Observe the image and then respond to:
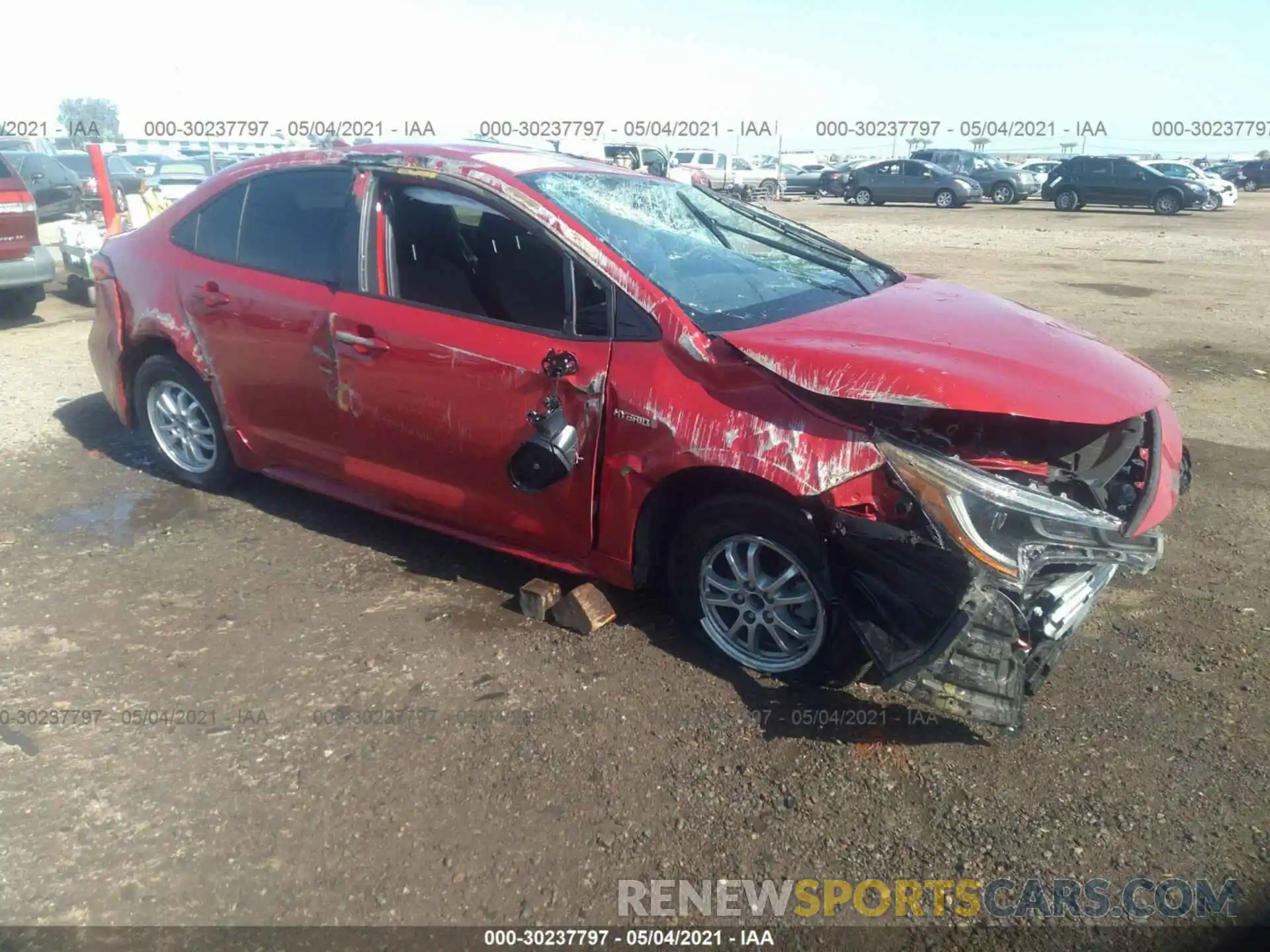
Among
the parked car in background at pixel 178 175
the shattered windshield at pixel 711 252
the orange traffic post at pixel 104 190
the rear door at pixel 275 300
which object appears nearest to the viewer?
the shattered windshield at pixel 711 252

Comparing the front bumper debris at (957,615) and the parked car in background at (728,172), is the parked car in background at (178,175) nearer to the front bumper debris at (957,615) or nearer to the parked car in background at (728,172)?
the front bumper debris at (957,615)

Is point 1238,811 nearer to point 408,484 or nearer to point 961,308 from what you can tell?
point 961,308

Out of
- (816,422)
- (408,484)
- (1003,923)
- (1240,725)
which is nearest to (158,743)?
(408,484)

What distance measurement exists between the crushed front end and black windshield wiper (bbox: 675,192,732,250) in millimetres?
1397

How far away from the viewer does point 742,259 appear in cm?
410

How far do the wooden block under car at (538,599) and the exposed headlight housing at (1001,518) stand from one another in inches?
59.8

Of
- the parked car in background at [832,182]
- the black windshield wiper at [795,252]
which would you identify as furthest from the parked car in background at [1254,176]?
the black windshield wiper at [795,252]

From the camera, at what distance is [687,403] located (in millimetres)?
3305

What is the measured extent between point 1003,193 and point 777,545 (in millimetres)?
31645

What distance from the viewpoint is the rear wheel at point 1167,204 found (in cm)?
2611

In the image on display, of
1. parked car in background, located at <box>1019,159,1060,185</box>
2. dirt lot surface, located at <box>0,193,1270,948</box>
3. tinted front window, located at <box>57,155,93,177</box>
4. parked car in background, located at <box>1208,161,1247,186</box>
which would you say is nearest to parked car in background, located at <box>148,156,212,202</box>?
tinted front window, located at <box>57,155,93,177</box>

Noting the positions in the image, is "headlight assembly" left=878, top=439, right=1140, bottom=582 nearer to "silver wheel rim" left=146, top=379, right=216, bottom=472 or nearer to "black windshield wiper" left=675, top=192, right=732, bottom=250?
"black windshield wiper" left=675, top=192, right=732, bottom=250

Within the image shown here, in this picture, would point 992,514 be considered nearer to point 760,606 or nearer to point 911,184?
Answer: point 760,606

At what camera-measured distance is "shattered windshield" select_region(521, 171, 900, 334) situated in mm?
3611
